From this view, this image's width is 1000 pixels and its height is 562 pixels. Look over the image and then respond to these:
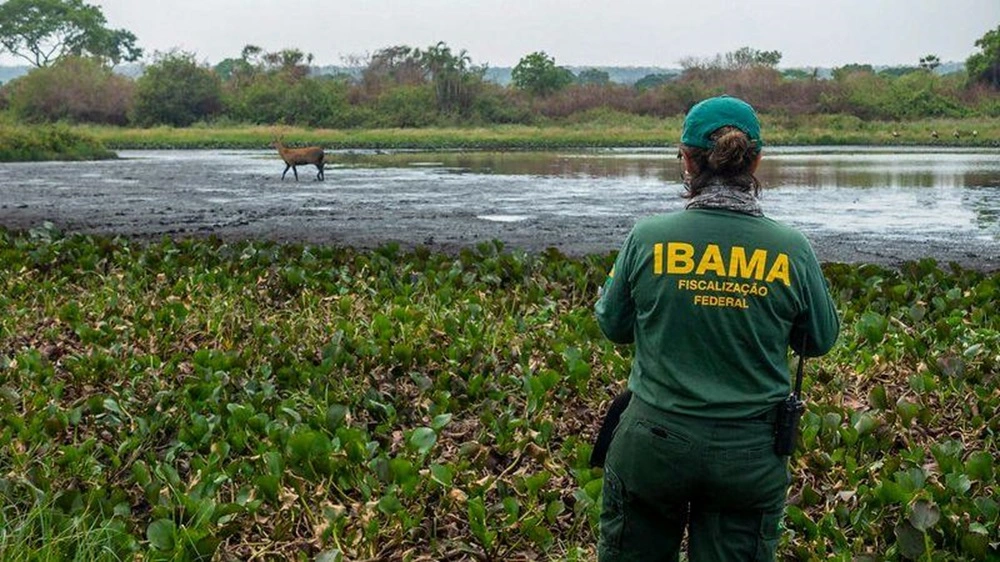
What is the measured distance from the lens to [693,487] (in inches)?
123

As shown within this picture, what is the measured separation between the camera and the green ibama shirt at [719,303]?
313 cm

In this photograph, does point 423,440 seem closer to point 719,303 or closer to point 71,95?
point 719,303

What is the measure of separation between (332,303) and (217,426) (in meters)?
2.46

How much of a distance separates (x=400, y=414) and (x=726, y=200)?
3021 mm

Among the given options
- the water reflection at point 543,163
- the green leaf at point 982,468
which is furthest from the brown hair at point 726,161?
the water reflection at point 543,163

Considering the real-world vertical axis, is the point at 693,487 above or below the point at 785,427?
below

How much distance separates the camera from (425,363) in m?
6.44

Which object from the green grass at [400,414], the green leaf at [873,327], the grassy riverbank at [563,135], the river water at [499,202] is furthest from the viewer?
the grassy riverbank at [563,135]

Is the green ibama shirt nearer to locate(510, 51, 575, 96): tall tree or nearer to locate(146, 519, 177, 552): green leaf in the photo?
locate(146, 519, 177, 552): green leaf

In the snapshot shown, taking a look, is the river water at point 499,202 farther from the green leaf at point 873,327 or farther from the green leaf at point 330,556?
the green leaf at point 330,556

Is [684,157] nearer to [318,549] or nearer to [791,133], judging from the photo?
[318,549]

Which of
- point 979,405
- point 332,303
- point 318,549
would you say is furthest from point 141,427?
point 979,405

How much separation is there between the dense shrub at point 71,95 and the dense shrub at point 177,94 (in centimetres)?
140

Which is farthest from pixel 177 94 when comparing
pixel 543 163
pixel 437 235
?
pixel 437 235
